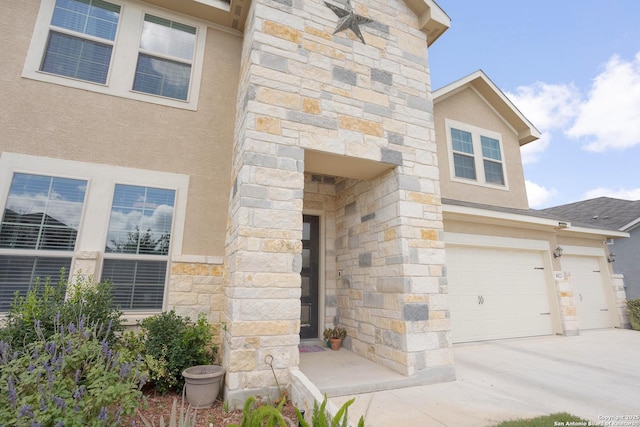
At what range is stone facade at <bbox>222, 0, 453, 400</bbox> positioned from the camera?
11.6ft

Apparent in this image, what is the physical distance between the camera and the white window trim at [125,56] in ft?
14.3

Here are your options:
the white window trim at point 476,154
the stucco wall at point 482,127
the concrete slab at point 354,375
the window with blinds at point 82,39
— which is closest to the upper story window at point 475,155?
Answer: the white window trim at point 476,154

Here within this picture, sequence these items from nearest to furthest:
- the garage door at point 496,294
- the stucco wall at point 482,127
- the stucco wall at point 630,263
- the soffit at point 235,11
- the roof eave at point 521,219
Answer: the soffit at point 235,11 < the roof eave at point 521,219 < the garage door at point 496,294 < the stucco wall at point 482,127 < the stucco wall at point 630,263

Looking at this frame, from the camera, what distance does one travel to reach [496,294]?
22.6ft

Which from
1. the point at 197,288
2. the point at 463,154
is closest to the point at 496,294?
the point at 463,154

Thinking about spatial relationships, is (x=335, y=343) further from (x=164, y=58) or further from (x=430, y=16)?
(x=430, y=16)

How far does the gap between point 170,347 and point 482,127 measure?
8.81 m

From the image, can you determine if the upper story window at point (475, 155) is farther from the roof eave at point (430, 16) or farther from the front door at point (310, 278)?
the front door at point (310, 278)

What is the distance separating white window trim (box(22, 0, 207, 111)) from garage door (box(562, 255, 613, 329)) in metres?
10.3

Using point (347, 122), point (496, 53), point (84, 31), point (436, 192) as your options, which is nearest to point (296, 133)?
point (347, 122)

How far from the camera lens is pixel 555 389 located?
3727 millimetres

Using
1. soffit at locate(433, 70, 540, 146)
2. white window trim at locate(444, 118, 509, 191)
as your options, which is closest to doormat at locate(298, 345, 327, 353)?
white window trim at locate(444, 118, 509, 191)

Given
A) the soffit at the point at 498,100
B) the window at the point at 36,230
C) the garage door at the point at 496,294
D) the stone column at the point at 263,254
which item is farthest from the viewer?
the soffit at the point at 498,100

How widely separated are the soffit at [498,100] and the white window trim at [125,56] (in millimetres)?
5686
